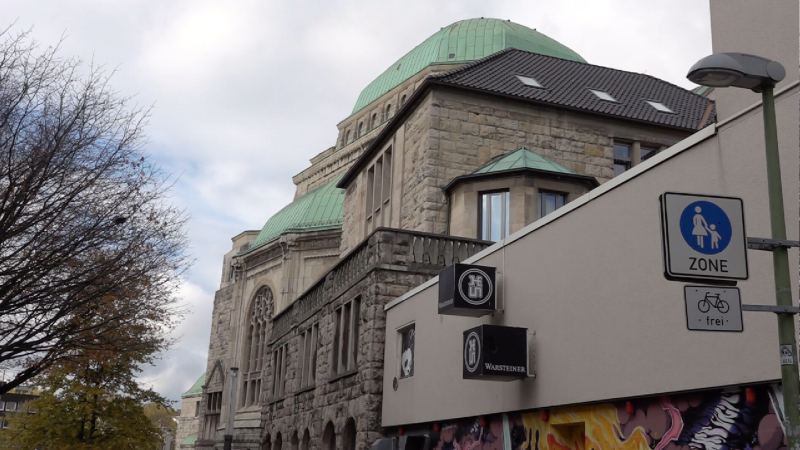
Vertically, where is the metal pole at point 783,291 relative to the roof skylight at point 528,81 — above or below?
below

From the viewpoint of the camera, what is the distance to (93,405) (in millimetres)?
28094

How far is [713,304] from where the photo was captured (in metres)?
5.85

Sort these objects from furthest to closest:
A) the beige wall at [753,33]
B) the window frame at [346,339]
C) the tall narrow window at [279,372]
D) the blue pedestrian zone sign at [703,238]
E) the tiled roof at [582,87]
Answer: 1. the tall narrow window at [279,372]
2. the tiled roof at [582,87]
3. the window frame at [346,339]
4. the beige wall at [753,33]
5. the blue pedestrian zone sign at [703,238]

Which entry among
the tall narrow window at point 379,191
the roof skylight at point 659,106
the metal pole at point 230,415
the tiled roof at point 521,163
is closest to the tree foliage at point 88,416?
the metal pole at point 230,415

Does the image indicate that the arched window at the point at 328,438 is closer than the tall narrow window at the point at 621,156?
Yes

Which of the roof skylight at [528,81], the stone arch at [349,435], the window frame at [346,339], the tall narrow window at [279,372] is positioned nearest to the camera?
the stone arch at [349,435]

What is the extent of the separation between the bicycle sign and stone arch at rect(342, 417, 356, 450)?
14488mm

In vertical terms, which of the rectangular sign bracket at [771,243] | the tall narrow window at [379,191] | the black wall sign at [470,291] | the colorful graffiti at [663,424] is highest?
the tall narrow window at [379,191]

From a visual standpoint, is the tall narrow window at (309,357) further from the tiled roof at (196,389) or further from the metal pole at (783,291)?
the tiled roof at (196,389)

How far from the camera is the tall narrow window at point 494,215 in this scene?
2116cm

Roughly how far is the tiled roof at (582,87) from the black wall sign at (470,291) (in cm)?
1095

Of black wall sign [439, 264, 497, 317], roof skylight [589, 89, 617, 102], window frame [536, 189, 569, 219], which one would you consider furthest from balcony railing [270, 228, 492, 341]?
roof skylight [589, 89, 617, 102]

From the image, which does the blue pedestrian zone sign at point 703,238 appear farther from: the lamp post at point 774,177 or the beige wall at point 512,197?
the beige wall at point 512,197

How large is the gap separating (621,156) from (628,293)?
16050 millimetres
